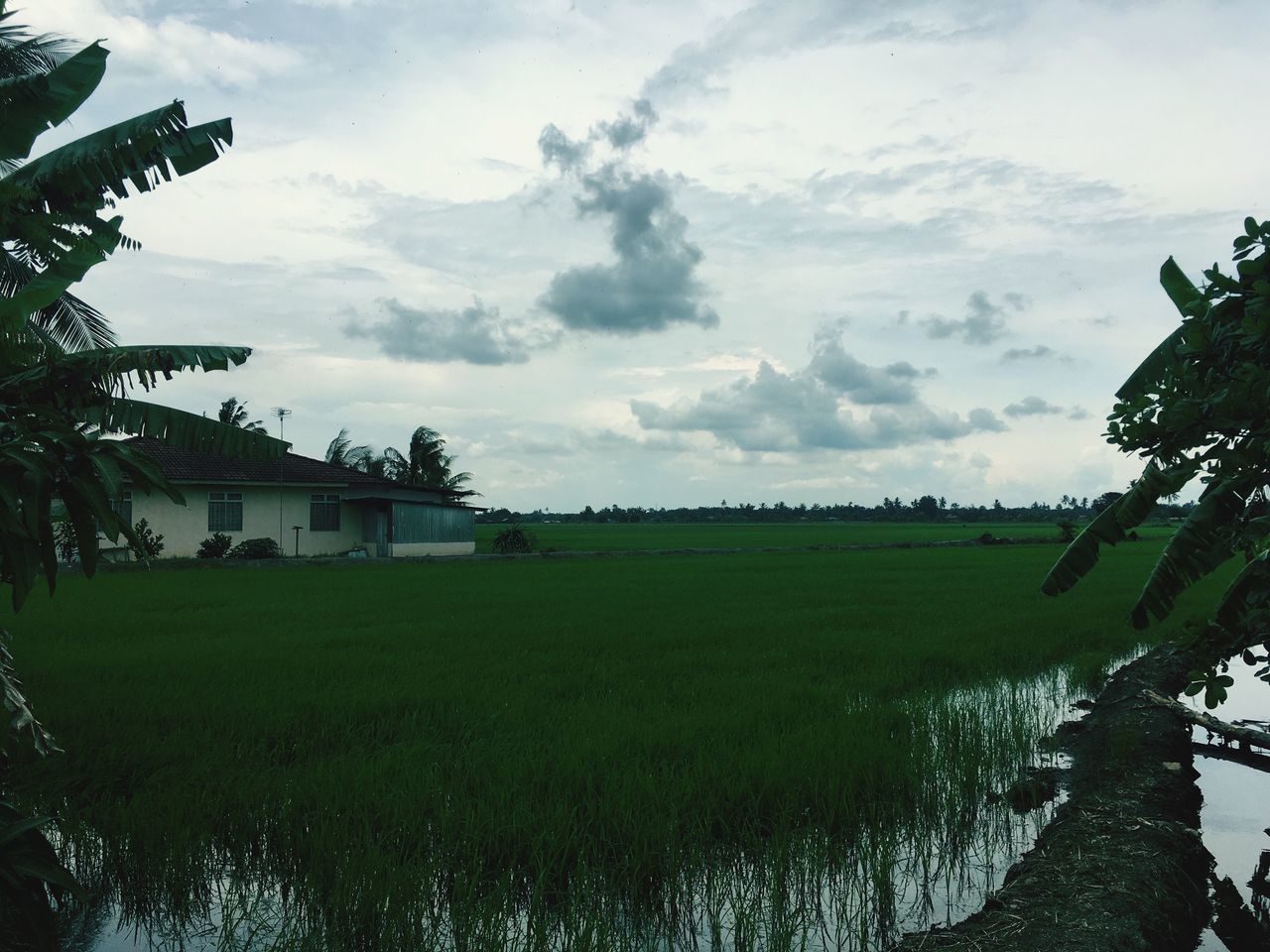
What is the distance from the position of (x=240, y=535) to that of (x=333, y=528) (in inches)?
121

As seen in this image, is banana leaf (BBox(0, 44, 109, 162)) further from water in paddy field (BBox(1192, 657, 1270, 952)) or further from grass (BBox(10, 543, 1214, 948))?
water in paddy field (BBox(1192, 657, 1270, 952))

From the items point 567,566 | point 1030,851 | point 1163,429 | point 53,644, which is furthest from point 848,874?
point 567,566

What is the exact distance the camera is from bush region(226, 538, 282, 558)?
1017 inches

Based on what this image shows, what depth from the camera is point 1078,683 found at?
32.0 ft

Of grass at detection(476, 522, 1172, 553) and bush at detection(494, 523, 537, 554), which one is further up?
bush at detection(494, 523, 537, 554)

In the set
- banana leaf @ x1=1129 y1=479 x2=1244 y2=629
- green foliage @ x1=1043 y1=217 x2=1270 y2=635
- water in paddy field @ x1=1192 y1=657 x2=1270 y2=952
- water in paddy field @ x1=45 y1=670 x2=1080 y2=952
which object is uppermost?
green foliage @ x1=1043 y1=217 x2=1270 y2=635

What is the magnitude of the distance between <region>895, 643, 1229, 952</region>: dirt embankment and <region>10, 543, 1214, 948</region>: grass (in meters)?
0.57

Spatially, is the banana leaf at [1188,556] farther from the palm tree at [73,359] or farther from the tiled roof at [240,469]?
the tiled roof at [240,469]

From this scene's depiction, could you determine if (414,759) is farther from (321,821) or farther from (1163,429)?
(1163,429)

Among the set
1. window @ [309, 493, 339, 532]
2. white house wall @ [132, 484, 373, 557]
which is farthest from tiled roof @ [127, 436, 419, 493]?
window @ [309, 493, 339, 532]

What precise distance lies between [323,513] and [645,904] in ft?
87.4

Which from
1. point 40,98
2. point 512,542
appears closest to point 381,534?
point 512,542

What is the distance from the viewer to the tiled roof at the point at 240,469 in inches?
1003

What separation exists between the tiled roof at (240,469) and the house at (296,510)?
3 cm
